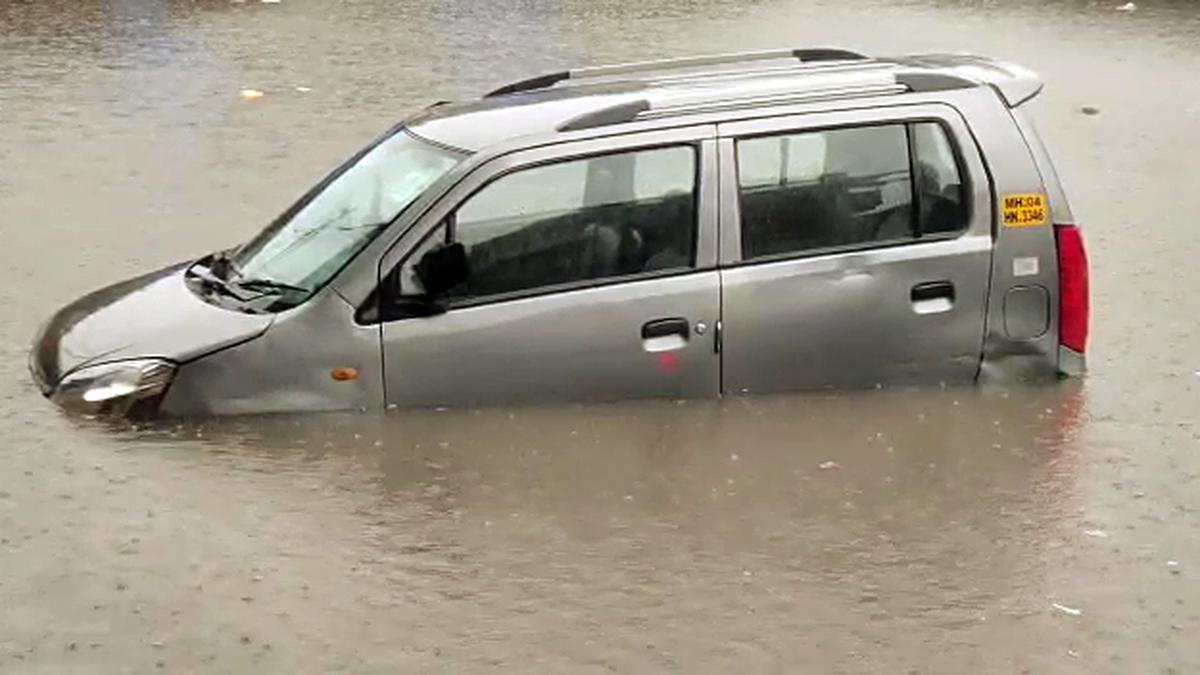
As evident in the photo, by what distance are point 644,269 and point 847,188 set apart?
37.5 inches

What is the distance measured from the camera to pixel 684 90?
689 centimetres

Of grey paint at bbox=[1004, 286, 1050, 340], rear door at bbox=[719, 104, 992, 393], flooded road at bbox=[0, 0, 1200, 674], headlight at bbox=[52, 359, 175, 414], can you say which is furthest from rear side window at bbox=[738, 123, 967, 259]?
headlight at bbox=[52, 359, 175, 414]

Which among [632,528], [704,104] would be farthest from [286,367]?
[704,104]

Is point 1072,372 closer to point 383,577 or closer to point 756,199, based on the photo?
point 756,199

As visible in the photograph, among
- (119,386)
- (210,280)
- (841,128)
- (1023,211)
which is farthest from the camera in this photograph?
(210,280)

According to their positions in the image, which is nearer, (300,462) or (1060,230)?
(300,462)

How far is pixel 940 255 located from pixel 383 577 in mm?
2851

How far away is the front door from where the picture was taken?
6.42 m

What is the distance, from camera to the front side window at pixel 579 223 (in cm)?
646

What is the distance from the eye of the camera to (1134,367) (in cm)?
780

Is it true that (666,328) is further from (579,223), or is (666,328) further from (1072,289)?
(1072,289)

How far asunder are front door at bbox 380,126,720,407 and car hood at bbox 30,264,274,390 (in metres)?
0.67

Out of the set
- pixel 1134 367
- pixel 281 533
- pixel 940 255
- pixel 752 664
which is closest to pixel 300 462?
pixel 281 533

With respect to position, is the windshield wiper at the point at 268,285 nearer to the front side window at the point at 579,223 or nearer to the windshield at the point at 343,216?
the windshield at the point at 343,216
